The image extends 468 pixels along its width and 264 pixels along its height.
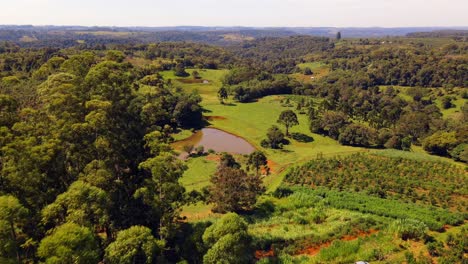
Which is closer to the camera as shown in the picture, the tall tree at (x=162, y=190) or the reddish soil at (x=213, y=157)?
the tall tree at (x=162, y=190)

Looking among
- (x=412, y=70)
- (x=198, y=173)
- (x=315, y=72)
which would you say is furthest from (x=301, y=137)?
(x=315, y=72)

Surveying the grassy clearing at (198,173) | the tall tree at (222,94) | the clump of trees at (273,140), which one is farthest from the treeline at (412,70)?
the grassy clearing at (198,173)

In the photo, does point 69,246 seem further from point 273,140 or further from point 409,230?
point 273,140

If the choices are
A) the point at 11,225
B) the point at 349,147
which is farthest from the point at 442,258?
the point at 349,147

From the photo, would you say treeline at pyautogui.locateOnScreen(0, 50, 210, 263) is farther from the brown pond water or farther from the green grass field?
the brown pond water

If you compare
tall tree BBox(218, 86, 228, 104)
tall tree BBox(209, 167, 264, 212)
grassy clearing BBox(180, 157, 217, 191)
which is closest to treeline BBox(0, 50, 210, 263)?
tall tree BBox(209, 167, 264, 212)

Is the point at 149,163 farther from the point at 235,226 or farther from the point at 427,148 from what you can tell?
the point at 427,148

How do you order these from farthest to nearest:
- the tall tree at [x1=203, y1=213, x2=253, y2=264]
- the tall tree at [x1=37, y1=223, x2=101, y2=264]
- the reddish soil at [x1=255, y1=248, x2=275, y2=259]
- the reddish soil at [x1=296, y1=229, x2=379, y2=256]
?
the reddish soil at [x1=296, y1=229, x2=379, y2=256]
the reddish soil at [x1=255, y1=248, x2=275, y2=259]
the tall tree at [x1=203, y1=213, x2=253, y2=264]
the tall tree at [x1=37, y1=223, x2=101, y2=264]

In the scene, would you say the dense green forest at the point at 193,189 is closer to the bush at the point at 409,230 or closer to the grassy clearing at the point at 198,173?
the bush at the point at 409,230
